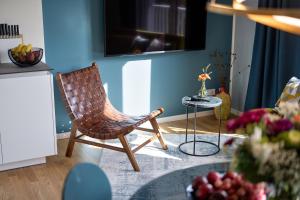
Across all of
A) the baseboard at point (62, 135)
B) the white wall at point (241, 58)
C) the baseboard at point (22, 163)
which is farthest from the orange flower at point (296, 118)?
the white wall at point (241, 58)

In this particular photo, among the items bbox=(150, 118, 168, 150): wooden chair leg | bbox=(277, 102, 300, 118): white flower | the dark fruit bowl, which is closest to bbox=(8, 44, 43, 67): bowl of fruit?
the dark fruit bowl

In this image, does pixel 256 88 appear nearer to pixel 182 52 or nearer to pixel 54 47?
pixel 182 52

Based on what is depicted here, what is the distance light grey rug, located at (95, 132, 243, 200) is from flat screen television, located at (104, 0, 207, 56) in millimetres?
995

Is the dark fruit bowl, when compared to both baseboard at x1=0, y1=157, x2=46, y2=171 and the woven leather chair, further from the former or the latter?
baseboard at x1=0, y1=157, x2=46, y2=171

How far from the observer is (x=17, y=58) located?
3463 mm

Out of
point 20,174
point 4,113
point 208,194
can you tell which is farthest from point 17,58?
point 208,194

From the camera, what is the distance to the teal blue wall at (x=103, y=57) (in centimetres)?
400

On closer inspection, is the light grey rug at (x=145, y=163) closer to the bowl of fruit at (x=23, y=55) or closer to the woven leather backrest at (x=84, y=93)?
the woven leather backrest at (x=84, y=93)

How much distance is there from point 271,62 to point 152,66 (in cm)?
131

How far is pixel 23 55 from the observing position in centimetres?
346

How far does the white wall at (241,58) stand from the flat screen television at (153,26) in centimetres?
50

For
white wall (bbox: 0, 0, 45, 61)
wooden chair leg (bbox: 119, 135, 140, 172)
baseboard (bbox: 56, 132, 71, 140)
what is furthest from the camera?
baseboard (bbox: 56, 132, 71, 140)

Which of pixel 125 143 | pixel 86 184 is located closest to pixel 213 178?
pixel 86 184

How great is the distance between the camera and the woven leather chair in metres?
3.47
